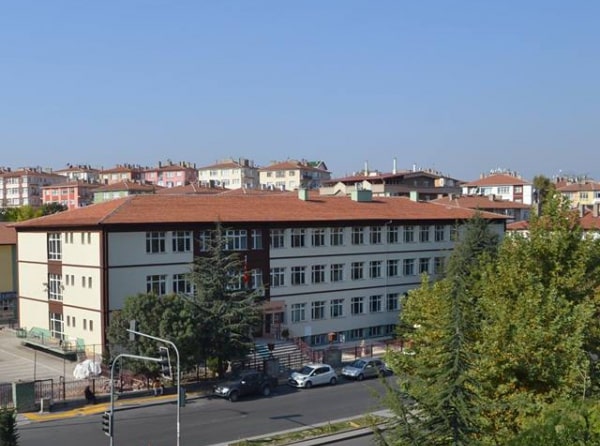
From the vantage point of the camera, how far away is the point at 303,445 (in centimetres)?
2808

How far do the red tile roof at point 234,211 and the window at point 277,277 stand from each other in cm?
344

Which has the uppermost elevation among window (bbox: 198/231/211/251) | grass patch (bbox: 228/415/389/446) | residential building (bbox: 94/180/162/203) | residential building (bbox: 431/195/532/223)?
residential building (bbox: 94/180/162/203)

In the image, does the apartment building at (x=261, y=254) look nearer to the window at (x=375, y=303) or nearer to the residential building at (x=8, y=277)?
the window at (x=375, y=303)

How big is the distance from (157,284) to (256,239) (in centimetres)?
749

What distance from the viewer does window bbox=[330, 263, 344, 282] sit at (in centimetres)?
5119

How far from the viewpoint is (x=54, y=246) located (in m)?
46.8

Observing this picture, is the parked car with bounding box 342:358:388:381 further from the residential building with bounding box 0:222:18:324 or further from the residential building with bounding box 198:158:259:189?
the residential building with bounding box 198:158:259:189

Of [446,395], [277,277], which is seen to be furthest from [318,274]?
[446,395]

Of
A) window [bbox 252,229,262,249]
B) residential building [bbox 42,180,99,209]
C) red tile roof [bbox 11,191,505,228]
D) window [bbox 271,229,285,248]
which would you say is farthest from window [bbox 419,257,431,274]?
residential building [bbox 42,180,99,209]

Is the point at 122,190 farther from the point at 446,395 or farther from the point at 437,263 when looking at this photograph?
the point at 446,395

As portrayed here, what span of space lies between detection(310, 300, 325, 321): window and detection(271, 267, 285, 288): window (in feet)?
10.1

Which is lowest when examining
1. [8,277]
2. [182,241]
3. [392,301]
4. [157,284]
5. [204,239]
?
[392,301]

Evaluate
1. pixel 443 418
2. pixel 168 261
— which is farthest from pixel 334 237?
pixel 443 418

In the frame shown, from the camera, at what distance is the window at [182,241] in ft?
144
